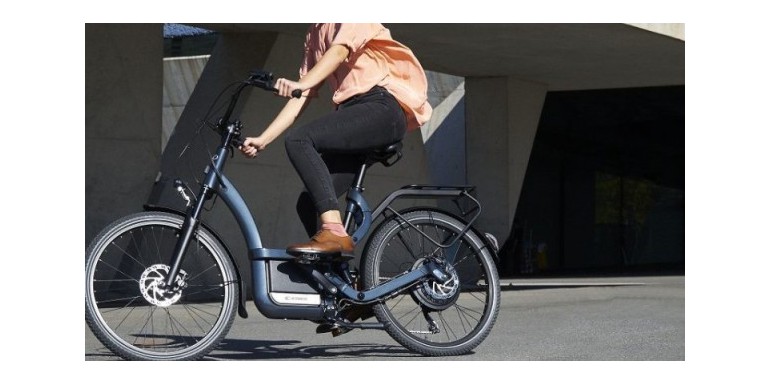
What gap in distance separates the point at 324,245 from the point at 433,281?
2.28 feet

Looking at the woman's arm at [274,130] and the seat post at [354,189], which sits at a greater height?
the woman's arm at [274,130]

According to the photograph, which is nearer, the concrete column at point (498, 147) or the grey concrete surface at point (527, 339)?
the grey concrete surface at point (527, 339)

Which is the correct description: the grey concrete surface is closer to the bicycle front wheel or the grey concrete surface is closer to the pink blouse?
the bicycle front wheel

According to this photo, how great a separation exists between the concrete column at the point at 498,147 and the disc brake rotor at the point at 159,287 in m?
17.6

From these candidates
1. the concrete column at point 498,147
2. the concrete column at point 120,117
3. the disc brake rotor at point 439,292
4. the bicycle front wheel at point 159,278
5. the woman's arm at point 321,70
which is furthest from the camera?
the concrete column at point 498,147

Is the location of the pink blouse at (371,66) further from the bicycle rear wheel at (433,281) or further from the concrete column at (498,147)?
the concrete column at (498,147)

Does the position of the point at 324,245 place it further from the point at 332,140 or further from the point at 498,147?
the point at 498,147

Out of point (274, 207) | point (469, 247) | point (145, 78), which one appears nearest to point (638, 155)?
point (274, 207)

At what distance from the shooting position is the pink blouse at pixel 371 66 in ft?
19.8

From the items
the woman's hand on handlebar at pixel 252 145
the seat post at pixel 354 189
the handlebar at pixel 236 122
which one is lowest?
the seat post at pixel 354 189

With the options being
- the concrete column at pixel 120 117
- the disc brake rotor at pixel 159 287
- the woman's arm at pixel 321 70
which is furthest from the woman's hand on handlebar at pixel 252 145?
the concrete column at pixel 120 117

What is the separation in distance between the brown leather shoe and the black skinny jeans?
12 cm

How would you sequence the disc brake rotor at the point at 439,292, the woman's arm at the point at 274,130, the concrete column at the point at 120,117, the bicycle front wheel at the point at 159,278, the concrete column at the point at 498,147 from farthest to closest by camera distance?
the concrete column at the point at 498,147 → the concrete column at the point at 120,117 → the disc brake rotor at the point at 439,292 → the woman's arm at the point at 274,130 → the bicycle front wheel at the point at 159,278

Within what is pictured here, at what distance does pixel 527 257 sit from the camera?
3384cm
